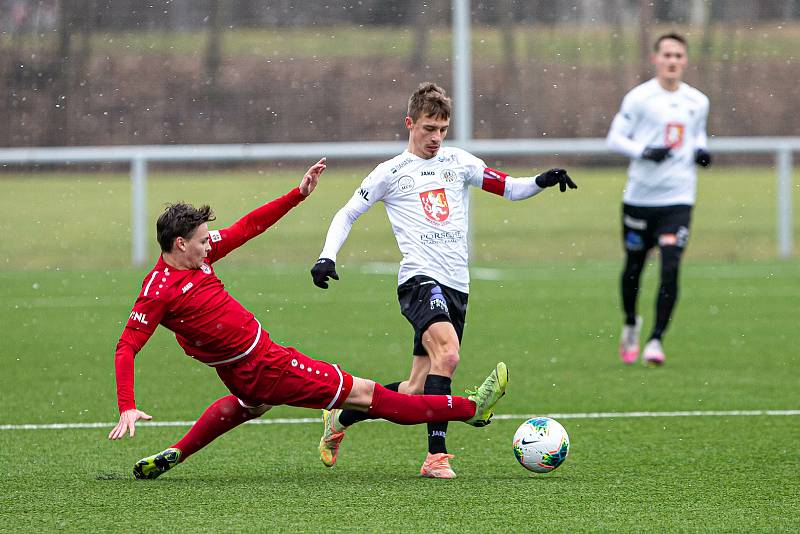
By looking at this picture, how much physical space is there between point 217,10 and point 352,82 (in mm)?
2222

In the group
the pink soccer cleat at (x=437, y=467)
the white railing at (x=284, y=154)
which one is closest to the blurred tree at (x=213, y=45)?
the white railing at (x=284, y=154)

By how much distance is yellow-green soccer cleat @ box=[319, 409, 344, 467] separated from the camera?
6.15 metres

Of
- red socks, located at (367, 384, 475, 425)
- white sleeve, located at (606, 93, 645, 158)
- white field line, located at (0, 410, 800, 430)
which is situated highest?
white sleeve, located at (606, 93, 645, 158)

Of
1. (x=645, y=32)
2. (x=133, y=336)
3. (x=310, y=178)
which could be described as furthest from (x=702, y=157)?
(x=645, y=32)

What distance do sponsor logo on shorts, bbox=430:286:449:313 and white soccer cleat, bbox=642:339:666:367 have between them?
3502 millimetres

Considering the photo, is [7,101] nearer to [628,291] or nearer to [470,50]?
[470,50]

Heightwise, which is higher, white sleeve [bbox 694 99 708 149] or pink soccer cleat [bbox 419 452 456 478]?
white sleeve [bbox 694 99 708 149]

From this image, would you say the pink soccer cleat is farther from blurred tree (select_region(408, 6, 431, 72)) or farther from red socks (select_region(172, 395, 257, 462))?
blurred tree (select_region(408, 6, 431, 72))

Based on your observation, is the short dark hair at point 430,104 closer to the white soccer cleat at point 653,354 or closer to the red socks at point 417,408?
the red socks at point 417,408

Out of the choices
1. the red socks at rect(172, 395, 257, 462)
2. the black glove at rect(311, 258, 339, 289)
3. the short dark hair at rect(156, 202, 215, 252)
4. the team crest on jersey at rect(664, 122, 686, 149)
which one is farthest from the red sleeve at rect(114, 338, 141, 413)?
the team crest on jersey at rect(664, 122, 686, 149)

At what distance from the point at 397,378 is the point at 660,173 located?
2.35 m

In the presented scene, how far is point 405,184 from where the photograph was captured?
641 centimetres

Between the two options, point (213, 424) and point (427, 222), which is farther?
point (427, 222)

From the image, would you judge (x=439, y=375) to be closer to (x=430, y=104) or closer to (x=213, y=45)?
(x=430, y=104)
